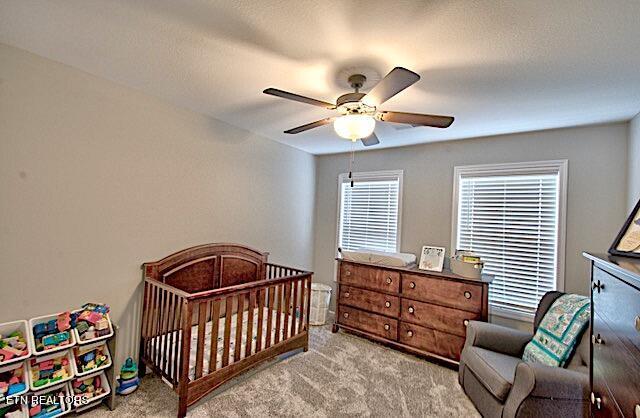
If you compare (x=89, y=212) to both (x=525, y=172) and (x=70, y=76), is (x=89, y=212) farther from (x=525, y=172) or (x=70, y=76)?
(x=525, y=172)

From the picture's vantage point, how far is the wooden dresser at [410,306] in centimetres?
274

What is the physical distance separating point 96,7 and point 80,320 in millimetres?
1945

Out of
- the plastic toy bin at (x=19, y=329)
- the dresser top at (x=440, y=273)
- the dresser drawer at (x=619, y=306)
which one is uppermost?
the dresser drawer at (x=619, y=306)

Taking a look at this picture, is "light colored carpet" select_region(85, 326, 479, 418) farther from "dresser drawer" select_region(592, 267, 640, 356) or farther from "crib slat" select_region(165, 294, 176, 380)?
"dresser drawer" select_region(592, 267, 640, 356)

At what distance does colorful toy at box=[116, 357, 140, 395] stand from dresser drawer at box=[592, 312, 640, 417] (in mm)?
2827

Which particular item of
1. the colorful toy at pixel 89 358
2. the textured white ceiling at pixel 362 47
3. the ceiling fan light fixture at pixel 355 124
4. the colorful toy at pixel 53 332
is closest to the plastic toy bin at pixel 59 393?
the colorful toy at pixel 89 358

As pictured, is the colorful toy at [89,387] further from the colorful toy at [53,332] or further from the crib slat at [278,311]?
the crib slat at [278,311]

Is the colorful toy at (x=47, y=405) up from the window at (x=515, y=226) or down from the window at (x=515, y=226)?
down

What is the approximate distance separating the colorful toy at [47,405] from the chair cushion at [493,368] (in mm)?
2793

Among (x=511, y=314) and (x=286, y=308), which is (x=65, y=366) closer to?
(x=286, y=308)

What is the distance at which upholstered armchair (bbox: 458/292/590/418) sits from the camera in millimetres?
1710

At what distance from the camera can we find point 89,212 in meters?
2.22

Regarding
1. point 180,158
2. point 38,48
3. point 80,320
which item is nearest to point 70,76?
point 38,48

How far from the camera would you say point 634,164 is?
7.80 feet
